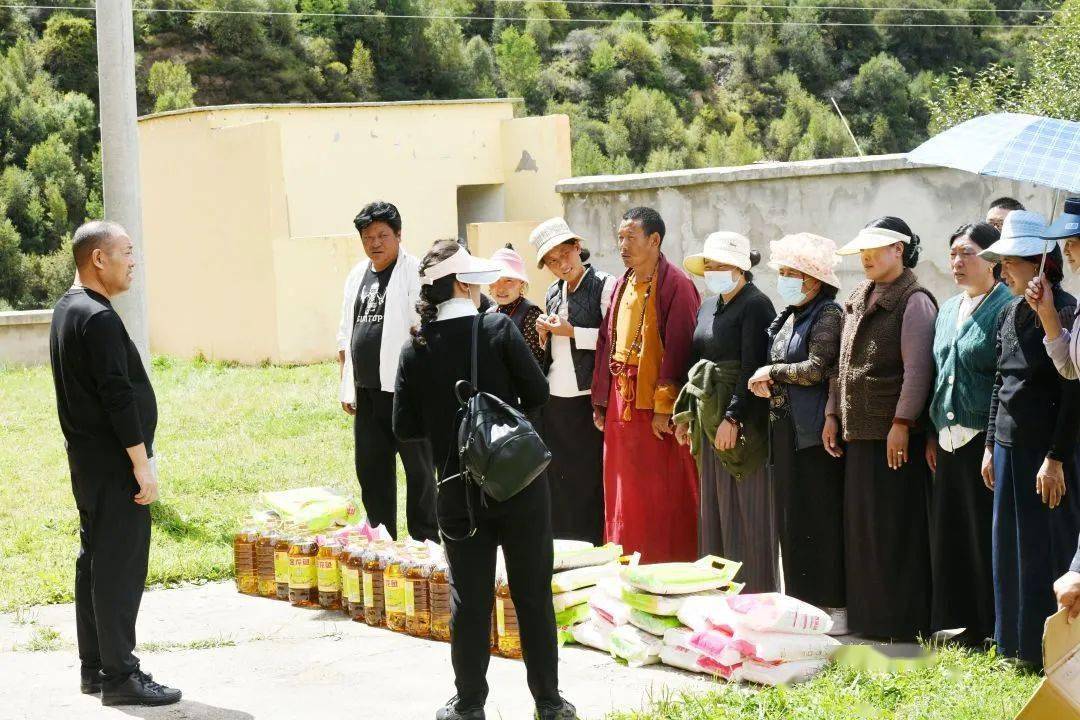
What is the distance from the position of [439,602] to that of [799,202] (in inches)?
241

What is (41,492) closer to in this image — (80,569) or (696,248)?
(80,569)

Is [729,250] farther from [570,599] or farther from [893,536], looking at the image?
[570,599]

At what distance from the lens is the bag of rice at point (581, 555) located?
20.6 feet

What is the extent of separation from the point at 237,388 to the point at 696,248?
21.4 ft

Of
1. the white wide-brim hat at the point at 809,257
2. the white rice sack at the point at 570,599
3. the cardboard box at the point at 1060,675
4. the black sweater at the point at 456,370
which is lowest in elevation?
the white rice sack at the point at 570,599

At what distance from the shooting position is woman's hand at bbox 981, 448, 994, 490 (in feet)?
18.0

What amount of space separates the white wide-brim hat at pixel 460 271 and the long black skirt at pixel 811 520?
210 centimetres

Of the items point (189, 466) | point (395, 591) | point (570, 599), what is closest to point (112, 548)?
point (395, 591)

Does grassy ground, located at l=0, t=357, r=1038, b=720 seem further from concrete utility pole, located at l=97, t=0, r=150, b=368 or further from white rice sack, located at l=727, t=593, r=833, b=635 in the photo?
concrete utility pole, located at l=97, t=0, r=150, b=368

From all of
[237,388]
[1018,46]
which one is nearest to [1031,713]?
[237,388]

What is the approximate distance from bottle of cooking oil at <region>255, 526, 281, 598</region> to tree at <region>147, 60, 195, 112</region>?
129ft

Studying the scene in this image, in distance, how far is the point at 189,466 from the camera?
10547mm

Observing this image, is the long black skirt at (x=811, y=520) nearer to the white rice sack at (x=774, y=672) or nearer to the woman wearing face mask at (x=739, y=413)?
the woman wearing face mask at (x=739, y=413)

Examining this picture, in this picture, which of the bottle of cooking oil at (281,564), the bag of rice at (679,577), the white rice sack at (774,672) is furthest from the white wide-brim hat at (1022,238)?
the bottle of cooking oil at (281,564)
